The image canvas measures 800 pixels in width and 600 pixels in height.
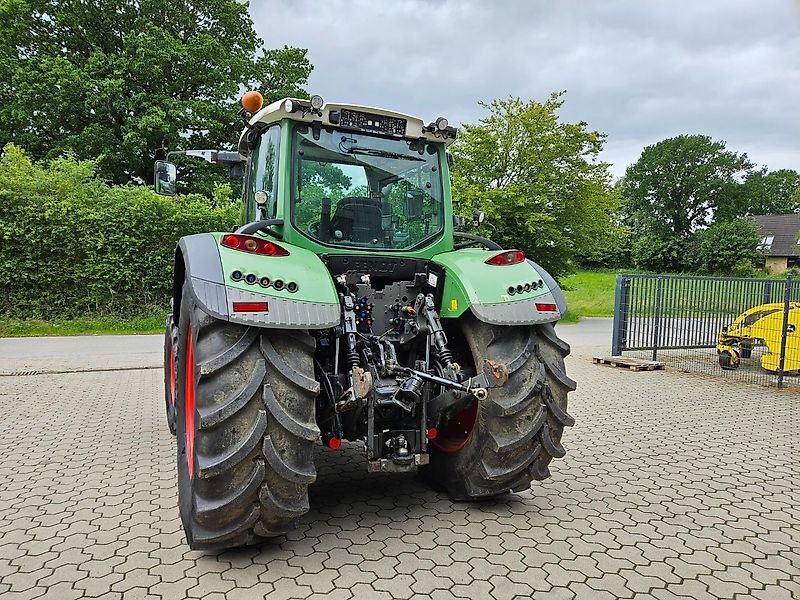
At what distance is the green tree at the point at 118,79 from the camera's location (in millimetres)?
19125

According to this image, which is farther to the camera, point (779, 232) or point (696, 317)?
point (779, 232)

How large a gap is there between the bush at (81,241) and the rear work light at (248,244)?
1169 centimetres

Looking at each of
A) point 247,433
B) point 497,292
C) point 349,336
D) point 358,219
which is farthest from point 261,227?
point 497,292

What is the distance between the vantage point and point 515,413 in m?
3.39

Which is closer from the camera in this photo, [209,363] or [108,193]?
[209,363]

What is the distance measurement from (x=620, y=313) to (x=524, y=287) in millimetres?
7595

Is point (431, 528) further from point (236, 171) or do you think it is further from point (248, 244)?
point (236, 171)

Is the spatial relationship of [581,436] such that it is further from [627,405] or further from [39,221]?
[39,221]

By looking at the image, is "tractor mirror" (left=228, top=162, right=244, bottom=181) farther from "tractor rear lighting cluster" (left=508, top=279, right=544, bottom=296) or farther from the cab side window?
"tractor rear lighting cluster" (left=508, top=279, right=544, bottom=296)

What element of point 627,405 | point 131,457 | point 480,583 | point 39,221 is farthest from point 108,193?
point 480,583

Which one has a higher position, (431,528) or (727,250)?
(727,250)

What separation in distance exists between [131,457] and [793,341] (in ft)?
29.0

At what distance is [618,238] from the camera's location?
63.1ft

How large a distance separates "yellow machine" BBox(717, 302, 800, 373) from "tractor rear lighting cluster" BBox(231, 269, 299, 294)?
8.21 m
